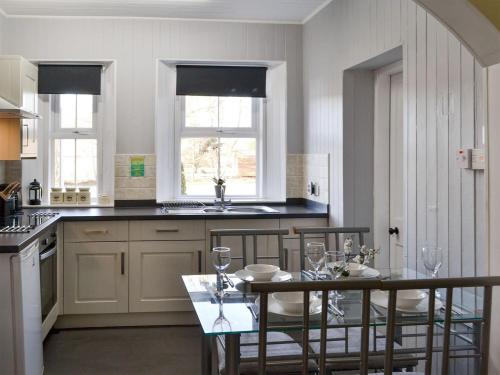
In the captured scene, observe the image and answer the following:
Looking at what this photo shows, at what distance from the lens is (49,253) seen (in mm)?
3535

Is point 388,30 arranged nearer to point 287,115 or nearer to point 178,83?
point 287,115

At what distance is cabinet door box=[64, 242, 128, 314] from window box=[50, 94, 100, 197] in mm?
897

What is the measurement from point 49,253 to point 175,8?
7.25ft

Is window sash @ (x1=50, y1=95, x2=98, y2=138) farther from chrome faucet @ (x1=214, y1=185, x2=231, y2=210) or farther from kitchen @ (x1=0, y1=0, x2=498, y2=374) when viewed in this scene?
chrome faucet @ (x1=214, y1=185, x2=231, y2=210)

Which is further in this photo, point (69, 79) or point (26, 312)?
point (69, 79)

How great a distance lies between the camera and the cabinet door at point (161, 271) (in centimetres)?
398

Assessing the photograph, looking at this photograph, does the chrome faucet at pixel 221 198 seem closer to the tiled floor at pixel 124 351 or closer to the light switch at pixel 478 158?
the tiled floor at pixel 124 351

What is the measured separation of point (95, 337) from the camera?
3.83 metres

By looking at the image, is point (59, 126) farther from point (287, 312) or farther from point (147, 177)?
point (287, 312)

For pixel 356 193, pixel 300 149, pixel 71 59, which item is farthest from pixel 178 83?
pixel 356 193

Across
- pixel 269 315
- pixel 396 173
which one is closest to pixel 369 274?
pixel 269 315

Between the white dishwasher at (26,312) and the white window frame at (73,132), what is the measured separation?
1823 millimetres

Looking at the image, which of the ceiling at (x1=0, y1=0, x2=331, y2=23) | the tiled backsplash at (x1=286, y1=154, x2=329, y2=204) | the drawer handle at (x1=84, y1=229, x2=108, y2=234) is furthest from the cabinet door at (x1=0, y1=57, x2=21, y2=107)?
the tiled backsplash at (x1=286, y1=154, x2=329, y2=204)

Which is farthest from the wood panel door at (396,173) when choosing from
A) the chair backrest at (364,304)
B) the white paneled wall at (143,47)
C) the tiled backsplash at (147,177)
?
the chair backrest at (364,304)
